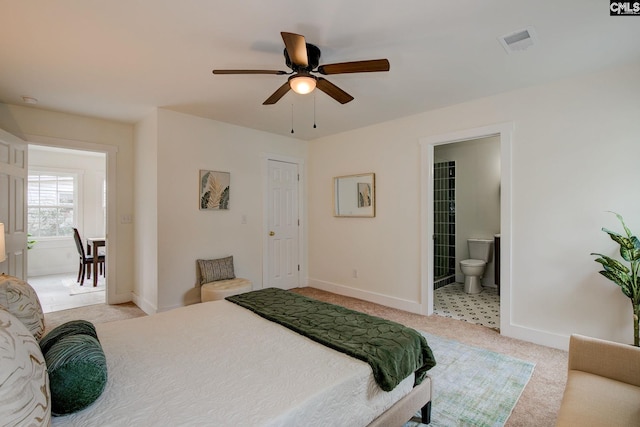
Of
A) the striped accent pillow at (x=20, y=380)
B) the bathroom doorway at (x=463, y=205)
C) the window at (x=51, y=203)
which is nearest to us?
the striped accent pillow at (x=20, y=380)

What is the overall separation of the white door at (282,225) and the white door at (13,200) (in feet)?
9.42

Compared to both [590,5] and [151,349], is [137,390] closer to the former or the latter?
[151,349]

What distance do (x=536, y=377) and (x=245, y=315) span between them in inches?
90.2

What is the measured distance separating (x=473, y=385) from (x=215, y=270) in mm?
3040

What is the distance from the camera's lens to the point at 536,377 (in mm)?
2398

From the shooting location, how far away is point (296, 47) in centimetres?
187

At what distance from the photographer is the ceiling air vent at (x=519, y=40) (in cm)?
211

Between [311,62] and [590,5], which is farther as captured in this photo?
[311,62]

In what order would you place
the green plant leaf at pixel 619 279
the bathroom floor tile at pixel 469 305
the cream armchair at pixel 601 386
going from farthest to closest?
the bathroom floor tile at pixel 469 305
the green plant leaf at pixel 619 279
the cream armchair at pixel 601 386

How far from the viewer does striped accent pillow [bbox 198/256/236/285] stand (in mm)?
3900

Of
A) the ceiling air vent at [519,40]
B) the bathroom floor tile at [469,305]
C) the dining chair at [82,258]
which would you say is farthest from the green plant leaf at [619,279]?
the dining chair at [82,258]

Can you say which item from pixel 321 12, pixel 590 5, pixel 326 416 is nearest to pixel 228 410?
pixel 326 416

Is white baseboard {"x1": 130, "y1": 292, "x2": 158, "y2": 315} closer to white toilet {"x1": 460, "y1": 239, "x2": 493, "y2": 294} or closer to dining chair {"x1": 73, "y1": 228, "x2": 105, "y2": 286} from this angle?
dining chair {"x1": 73, "y1": 228, "x2": 105, "y2": 286}

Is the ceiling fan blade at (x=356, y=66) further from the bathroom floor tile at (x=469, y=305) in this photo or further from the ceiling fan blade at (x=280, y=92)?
the bathroom floor tile at (x=469, y=305)
